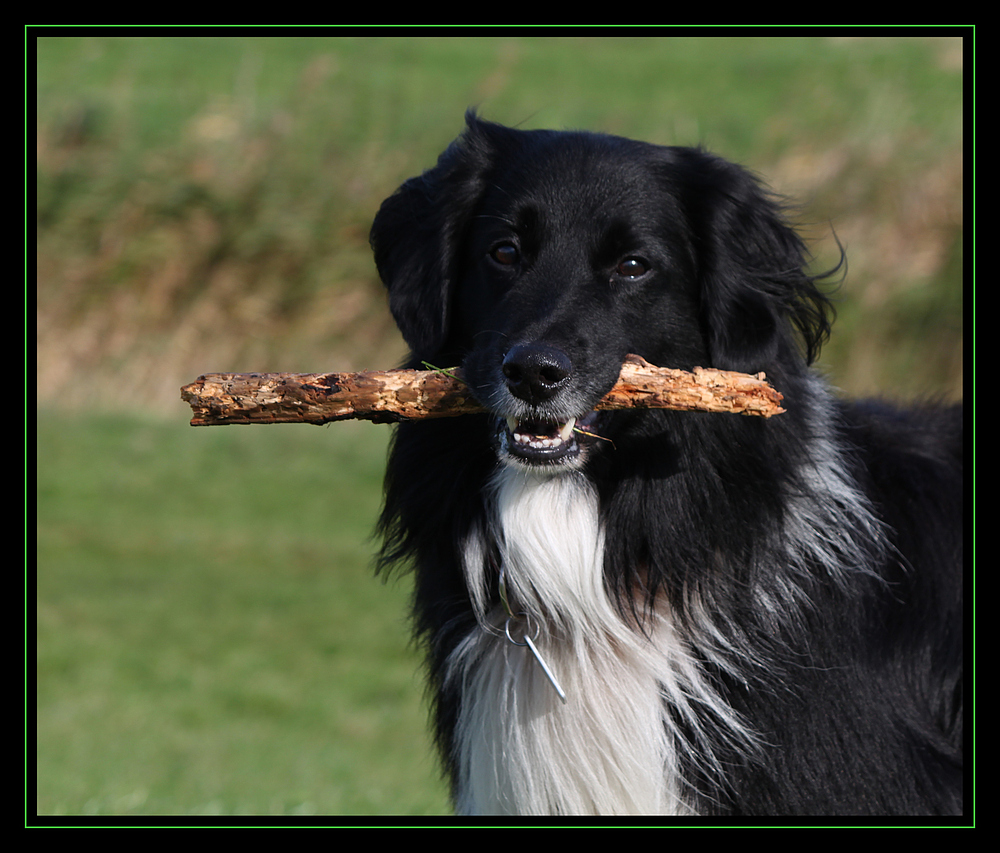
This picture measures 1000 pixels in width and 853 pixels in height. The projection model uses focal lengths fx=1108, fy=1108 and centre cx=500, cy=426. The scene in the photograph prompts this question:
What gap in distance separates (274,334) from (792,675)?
428 inches

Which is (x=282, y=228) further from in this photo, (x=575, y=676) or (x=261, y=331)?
(x=575, y=676)

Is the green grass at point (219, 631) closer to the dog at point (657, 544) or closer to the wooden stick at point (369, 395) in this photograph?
the dog at point (657, 544)

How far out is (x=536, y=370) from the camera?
333cm

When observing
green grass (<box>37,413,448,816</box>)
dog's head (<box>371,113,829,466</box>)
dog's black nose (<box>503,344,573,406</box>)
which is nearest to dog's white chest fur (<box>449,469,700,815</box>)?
dog's head (<box>371,113,829,466</box>)

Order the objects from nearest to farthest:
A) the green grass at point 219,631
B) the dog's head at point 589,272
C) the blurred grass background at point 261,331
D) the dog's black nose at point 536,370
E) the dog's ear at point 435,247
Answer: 1. the dog's black nose at point 536,370
2. the dog's head at point 589,272
3. the dog's ear at point 435,247
4. the green grass at point 219,631
5. the blurred grass background at point 261,331

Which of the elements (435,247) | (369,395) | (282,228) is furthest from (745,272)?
(282,228)

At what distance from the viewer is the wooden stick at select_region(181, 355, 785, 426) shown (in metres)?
3.34

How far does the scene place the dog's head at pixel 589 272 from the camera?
3500 millimetres

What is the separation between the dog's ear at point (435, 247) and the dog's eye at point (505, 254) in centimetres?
22

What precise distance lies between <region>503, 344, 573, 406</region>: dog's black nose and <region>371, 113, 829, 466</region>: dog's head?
3cm

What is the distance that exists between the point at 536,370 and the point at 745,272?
967 millimetres

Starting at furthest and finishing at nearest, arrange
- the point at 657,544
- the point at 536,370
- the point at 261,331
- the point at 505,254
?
the point at 261,331 → the point at 505,254 → the point at 657,544 → the point at 536,370

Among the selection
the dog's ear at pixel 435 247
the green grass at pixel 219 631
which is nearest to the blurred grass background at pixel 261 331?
the green grass at pixel 219 631
